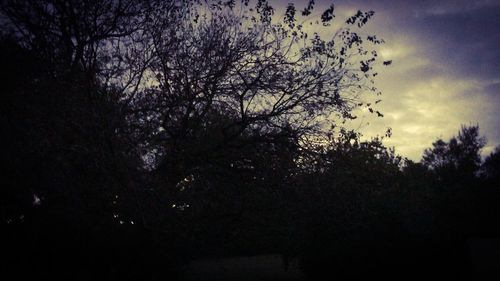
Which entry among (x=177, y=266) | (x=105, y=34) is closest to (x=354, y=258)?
(x=177, y=266)

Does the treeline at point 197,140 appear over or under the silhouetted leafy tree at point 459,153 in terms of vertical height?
under

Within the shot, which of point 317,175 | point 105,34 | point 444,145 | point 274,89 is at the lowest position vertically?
point 317,175

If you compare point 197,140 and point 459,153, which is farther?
point 459,153

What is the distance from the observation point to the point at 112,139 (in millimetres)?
9531

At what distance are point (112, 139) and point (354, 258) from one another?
381 inches

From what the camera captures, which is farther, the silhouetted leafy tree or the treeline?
the silhouetted leafy tree

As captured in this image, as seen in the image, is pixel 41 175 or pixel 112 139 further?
pixel 112 139

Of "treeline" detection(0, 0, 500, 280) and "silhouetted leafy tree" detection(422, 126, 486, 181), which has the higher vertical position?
"silhouetted leafy tree" detection(422, 126, 486, 181)

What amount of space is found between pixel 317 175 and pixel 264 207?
2.05 metres

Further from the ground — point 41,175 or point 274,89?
point 274,89

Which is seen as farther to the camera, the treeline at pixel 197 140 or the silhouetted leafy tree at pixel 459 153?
the silhouetted leafy tree at pixel 459 153

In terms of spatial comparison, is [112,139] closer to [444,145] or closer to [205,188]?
[205,188]

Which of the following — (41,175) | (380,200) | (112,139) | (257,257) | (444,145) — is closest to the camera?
(41,175)

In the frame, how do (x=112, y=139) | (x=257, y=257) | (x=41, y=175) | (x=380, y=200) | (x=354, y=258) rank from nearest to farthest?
1. (x=41, y=175)
2. (x=112, y=139)
3. (x=354, y=258)
4. (x=380, y=200)
5. (x=257, y=257)
